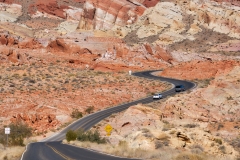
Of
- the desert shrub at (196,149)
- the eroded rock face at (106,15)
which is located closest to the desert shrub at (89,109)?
the desert shrub at (196,149)

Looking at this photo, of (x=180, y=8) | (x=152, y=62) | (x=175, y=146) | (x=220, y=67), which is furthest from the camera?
(x=180, y=8)

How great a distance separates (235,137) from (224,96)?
11017 millimetres

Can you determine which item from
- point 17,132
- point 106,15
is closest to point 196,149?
point 17,132

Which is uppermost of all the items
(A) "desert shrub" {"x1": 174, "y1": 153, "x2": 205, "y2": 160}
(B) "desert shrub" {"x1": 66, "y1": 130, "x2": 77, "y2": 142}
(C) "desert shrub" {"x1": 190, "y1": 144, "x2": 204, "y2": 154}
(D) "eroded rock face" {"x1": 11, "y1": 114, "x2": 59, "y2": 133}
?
(A) "desert shrub" {"x1": 174, "y1": 153, "x2": 205, "y2": 160}

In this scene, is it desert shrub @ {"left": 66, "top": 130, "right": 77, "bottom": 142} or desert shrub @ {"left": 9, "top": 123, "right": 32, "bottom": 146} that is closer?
desert shrub @ {"left": 66, "top": 130, "right": 77, "bottom": 142}

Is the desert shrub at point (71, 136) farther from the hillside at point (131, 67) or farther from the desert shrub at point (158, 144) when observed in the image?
the desert shrub at point (158, 144)

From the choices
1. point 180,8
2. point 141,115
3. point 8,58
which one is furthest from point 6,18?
point 141,115

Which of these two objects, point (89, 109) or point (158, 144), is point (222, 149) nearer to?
point (158, 144)

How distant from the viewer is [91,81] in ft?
246

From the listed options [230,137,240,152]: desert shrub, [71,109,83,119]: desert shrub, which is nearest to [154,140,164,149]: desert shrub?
[230,137,240,152]: desert shrub

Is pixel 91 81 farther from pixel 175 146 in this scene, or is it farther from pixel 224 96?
pixel 175 146

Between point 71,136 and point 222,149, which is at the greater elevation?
point 222,149

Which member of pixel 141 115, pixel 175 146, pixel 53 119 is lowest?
pixel 53 119

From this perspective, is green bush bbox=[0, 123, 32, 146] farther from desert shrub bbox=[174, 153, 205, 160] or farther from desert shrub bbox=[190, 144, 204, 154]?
desert shrub bbox=[174, 153, 205, 160]
